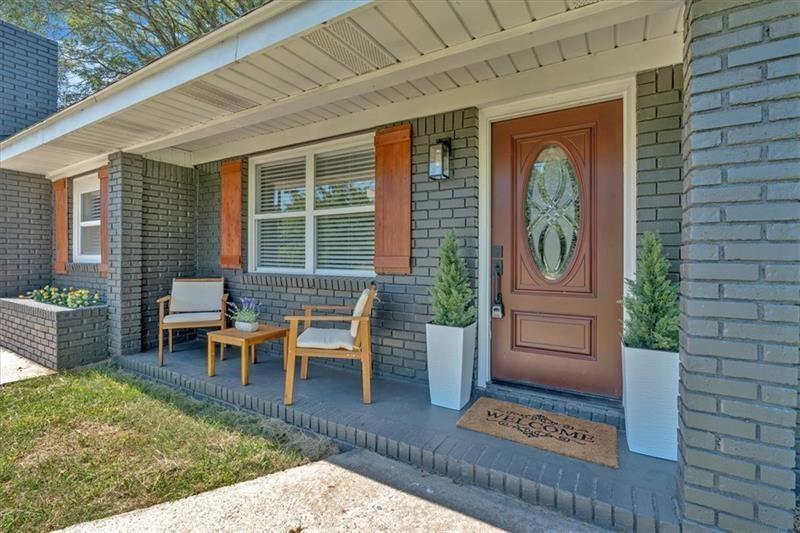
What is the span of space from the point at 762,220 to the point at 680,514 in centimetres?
125

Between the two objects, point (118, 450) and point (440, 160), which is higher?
point (440, 160)

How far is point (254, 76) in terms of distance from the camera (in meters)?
2.65

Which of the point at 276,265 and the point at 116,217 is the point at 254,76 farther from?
the point at 116,217

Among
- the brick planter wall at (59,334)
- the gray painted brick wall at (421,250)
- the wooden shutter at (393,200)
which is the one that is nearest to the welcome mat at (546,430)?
the gray painted brick wall at (421,250)

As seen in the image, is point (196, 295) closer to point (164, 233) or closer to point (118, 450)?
point (164, 233)

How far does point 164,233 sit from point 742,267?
5262 millimetres

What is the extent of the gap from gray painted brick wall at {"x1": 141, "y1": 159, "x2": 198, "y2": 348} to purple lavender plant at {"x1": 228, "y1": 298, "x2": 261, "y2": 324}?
912 millimetres

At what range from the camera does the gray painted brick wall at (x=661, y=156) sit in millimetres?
2426

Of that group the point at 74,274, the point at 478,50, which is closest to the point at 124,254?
the point at 74,274

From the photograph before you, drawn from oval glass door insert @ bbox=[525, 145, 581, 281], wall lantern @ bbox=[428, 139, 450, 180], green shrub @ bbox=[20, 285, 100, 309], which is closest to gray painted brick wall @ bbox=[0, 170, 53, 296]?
green shrub @ bbox=[20, 285, 100, 309]

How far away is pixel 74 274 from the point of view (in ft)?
17.5

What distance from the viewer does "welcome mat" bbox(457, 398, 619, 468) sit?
2209 millimetres

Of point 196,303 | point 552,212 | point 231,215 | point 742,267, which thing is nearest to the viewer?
point 742,267

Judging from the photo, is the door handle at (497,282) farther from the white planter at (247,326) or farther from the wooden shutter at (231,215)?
the wooden shutter at (231,215)
